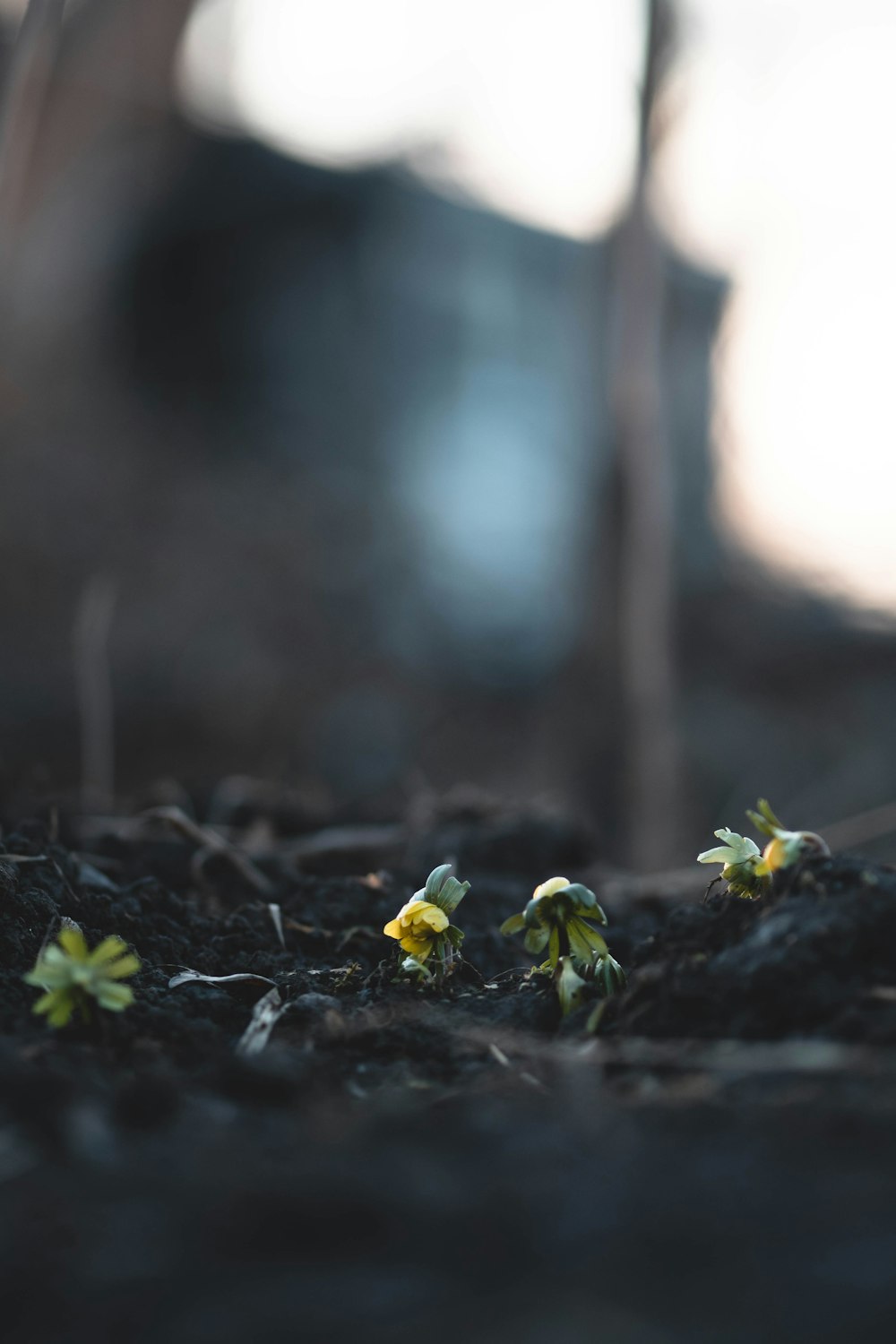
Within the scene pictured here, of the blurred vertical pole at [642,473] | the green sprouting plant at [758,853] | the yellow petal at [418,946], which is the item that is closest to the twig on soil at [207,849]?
the yellow petal at [418,946]

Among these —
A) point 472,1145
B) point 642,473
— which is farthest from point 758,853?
point 642,473

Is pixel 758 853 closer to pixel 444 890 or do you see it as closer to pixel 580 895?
pixel 580 895

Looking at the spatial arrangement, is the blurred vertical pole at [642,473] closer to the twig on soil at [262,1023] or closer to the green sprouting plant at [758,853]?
the green sprouting plant at [758,853]

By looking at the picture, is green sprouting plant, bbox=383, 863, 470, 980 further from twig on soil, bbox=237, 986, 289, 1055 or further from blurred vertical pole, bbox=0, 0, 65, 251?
blurred vertical pole, bbox=0, 0, 65, 251

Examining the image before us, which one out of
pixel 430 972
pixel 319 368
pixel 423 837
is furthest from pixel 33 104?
pixel 319 368

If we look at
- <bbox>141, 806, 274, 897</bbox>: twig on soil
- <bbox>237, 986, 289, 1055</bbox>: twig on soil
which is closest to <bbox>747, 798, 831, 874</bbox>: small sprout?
<bbox>237, 986, 289, 1055</bbox>: twig on soil

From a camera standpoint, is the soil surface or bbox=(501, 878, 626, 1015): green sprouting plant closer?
the soil surface
